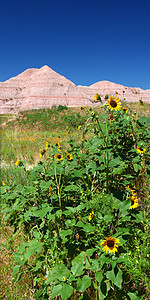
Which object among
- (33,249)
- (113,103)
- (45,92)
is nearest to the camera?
(33,249)

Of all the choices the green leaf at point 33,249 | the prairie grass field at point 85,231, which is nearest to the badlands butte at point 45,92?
the prairie grass field at point 85,231

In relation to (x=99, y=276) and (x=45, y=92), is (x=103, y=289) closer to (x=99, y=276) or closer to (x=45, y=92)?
(x=99, y=276)

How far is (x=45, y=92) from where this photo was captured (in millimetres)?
53750

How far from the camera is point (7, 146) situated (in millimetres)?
5688

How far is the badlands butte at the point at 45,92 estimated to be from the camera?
1983 inches

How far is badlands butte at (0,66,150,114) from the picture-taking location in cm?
5038

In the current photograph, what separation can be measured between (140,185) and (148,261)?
105cm

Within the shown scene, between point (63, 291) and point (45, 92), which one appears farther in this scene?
point (45, 92)

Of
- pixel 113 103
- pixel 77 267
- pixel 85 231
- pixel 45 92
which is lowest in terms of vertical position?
pixel 77 267

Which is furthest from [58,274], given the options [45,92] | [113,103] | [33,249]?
[45,92]

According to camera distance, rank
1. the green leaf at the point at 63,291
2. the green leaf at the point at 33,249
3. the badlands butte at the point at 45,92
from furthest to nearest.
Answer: the badlands butte at the point at 45,92
the green leaf at the point at 33,249
the green leaf at the point at 63,291

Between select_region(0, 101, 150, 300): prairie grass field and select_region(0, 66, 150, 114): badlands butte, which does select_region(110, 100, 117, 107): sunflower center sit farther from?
select_region(0, 66, 150, 114): badlands butte

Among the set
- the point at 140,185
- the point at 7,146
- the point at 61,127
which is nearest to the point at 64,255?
the point at 140,185

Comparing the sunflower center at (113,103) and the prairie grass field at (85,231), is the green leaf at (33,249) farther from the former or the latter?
the sunflower center at (113,103)
